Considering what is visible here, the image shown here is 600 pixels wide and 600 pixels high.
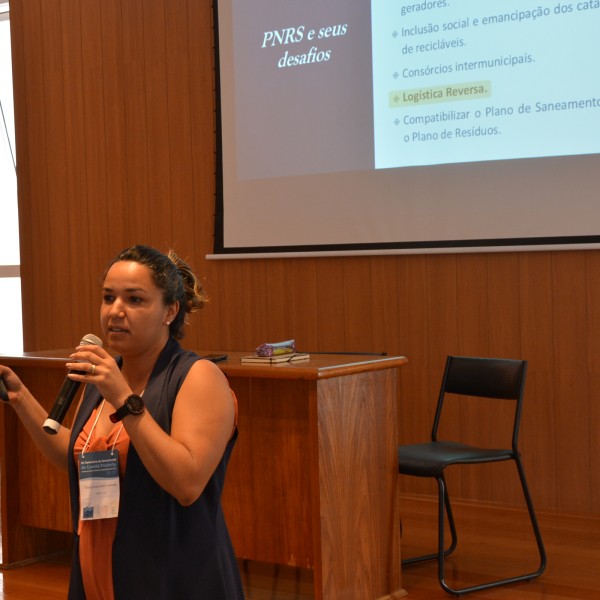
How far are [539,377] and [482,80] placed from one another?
147 cm

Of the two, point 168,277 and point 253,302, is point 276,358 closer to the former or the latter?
point 168,277

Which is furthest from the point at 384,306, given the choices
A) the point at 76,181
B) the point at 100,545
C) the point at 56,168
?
the point at 100,545

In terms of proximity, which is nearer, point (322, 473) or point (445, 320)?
point (322, 473)

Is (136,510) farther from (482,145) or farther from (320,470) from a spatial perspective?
(482,145)

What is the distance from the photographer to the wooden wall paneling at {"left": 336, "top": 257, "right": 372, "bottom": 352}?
5176 mm

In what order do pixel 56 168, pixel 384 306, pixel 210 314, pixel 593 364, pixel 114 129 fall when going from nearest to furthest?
pixel 593 364, pixel 384 306, pixel 210 314, pixel 114 129, pixel 56 168

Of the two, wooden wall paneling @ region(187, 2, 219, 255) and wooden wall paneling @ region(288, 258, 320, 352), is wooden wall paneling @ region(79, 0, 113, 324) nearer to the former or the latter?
wooden wall paneling @ region(187, 2, 219, 255)

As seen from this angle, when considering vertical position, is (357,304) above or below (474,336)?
above

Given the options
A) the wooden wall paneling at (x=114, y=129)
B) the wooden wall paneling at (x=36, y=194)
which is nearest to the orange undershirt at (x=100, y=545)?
the wooden wall paneling at (x=114, y=129)

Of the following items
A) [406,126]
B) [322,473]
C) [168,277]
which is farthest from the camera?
[406,126]

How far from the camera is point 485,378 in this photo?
4.02 m

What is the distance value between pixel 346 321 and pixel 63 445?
3.39 meters

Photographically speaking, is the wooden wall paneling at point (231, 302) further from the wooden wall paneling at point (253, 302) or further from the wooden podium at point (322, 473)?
the wooden podium at point (322, 473)

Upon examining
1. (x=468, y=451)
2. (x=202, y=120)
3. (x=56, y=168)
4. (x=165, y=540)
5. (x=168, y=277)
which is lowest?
(x=468, y=451)
